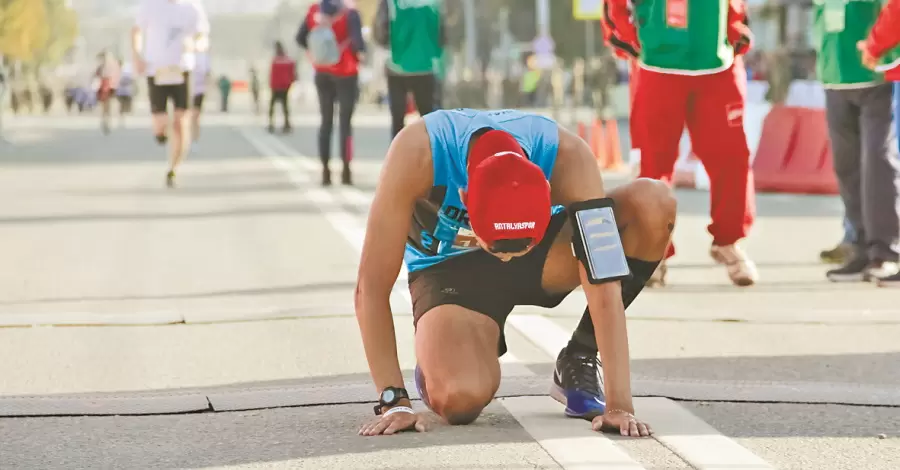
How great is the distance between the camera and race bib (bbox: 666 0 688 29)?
930 centimetres

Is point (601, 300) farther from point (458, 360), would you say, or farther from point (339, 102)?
point (339, 102)

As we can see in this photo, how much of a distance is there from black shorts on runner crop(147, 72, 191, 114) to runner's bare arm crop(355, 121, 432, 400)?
1154 cm

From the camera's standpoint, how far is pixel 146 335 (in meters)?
7.74

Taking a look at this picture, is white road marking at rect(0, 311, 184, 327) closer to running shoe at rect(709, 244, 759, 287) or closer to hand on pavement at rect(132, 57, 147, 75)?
running shoe at rect(709, 244, 759, 287)

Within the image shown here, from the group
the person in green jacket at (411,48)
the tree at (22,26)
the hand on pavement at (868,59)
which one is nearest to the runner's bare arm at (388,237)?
the hand on pavement at (868,59)

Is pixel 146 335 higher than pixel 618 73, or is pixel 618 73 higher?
pixel 146 335

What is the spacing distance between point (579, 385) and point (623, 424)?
0.43 meters

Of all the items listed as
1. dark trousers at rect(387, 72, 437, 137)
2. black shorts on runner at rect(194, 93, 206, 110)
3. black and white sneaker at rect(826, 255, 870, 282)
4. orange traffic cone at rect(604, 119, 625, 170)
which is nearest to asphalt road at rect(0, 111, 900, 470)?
black and white sneaker at rect(826, 255, 870, 282)

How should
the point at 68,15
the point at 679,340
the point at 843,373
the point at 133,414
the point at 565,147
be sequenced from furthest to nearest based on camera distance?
the point at 68,15 < the point at 679,340 < the point at 843,373 < the point at 133,414 < the point at 565,147

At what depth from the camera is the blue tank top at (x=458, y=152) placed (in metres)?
5.23

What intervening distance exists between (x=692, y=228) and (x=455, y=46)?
7111cm

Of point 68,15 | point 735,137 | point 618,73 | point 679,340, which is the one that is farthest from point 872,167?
point 68,15

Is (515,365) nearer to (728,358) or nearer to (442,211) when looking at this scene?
(728,358)

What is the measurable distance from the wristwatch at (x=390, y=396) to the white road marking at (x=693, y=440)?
2.41 feet
